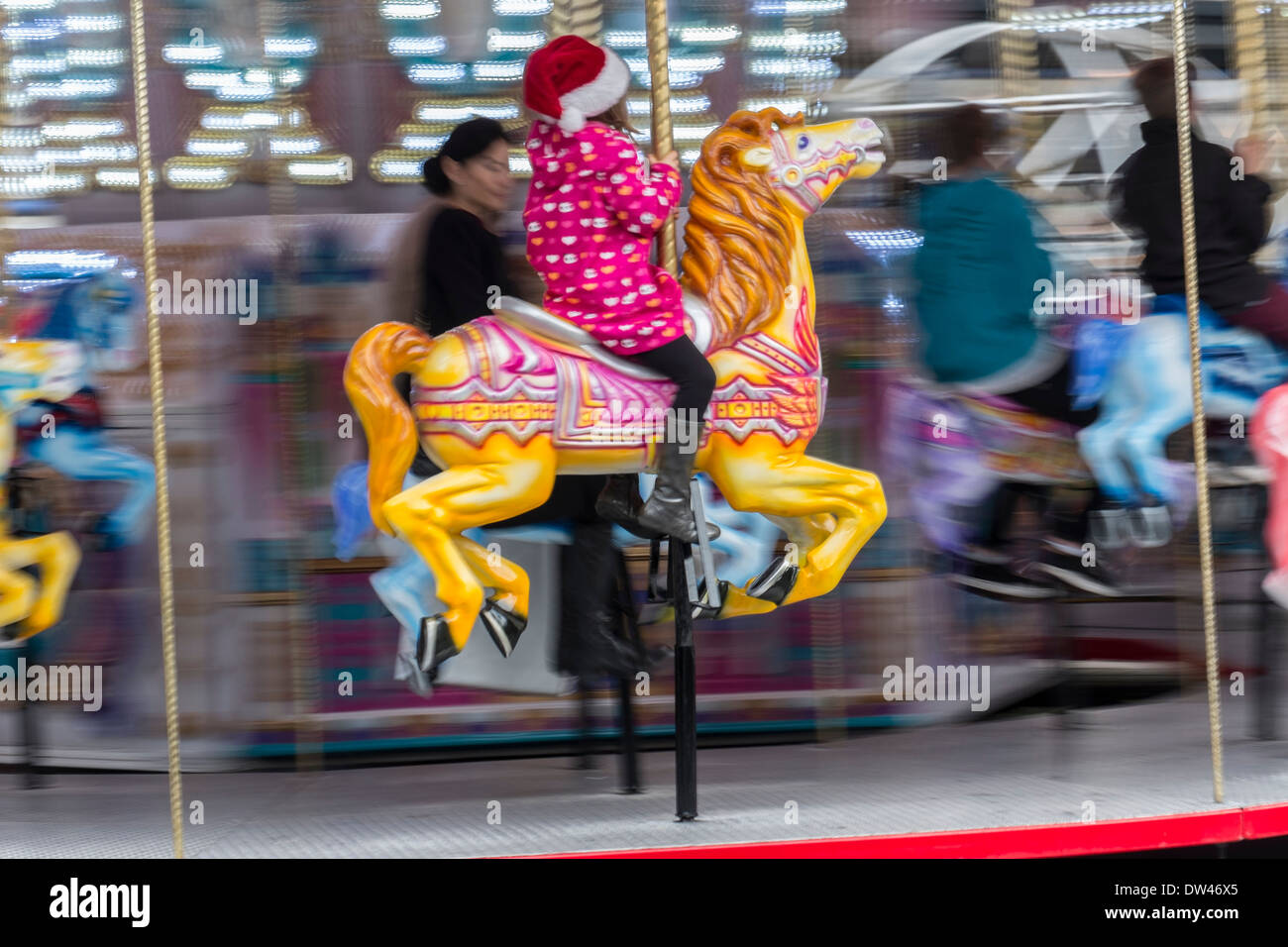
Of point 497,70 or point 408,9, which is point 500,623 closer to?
point 497,70

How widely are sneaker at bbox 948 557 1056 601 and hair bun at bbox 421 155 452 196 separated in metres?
2.12

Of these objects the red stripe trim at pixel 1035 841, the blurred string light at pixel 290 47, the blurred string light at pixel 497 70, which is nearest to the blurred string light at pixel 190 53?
the blurred string light at pixel 290 47

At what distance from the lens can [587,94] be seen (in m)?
3.84

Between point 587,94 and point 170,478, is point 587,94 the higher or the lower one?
the higher one

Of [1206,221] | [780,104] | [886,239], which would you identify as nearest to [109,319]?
[780,104]

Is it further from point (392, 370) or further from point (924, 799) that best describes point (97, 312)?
point (924, 799)

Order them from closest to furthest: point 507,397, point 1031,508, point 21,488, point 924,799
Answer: point 507,397, point 924,799, point 21,488, point 1031,508

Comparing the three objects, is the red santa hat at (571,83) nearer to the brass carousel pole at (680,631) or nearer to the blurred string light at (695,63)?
the brass carousel pole at (680,631)

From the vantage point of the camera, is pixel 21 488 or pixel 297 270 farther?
pixel 297 270

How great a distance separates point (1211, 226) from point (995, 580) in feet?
4.38

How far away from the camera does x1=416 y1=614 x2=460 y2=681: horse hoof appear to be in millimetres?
3859

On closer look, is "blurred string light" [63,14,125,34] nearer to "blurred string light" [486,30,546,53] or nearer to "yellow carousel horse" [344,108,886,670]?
"blurred string light" [486,30,546,53]
